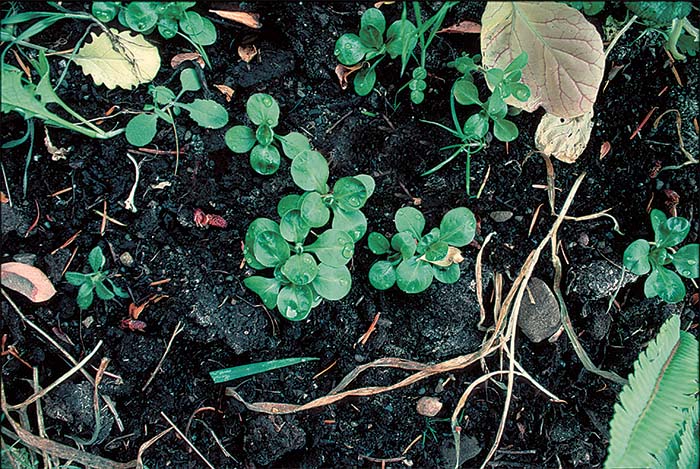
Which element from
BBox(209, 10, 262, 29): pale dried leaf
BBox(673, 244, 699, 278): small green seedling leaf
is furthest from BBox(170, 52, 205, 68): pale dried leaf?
BBox(673, 244, 699, 278): small green seedling leaf

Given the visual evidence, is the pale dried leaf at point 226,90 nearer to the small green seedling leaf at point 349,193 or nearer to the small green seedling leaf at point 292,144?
the small green seedling leaf at point 292,144

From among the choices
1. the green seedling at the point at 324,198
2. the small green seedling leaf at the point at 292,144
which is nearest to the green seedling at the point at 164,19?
the small green seedling leaf at the point at 292,144

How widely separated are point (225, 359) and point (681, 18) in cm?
148

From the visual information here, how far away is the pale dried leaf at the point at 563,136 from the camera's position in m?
1.79

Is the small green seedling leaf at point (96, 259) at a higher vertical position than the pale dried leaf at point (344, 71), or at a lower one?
lower

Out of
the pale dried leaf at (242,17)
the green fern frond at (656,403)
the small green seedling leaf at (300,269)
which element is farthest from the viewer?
the pale dried leaf at (242,17)

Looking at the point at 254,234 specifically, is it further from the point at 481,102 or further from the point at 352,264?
the point at 481,102

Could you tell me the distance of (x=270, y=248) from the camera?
65.5 inches

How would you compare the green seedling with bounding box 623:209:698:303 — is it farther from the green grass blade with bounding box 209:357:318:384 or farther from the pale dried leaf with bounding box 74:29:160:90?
the pale dried leaf with bounding box 74:29:160:90

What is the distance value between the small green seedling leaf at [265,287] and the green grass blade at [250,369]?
17 cm

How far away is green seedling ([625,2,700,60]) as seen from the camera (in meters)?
1.67

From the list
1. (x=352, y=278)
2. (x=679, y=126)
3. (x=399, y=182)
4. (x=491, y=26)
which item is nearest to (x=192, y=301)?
(x=352, y=278)

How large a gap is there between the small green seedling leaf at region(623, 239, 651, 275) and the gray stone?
22 centimetres

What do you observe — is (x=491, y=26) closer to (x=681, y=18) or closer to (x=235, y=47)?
(x=681, y=18)
